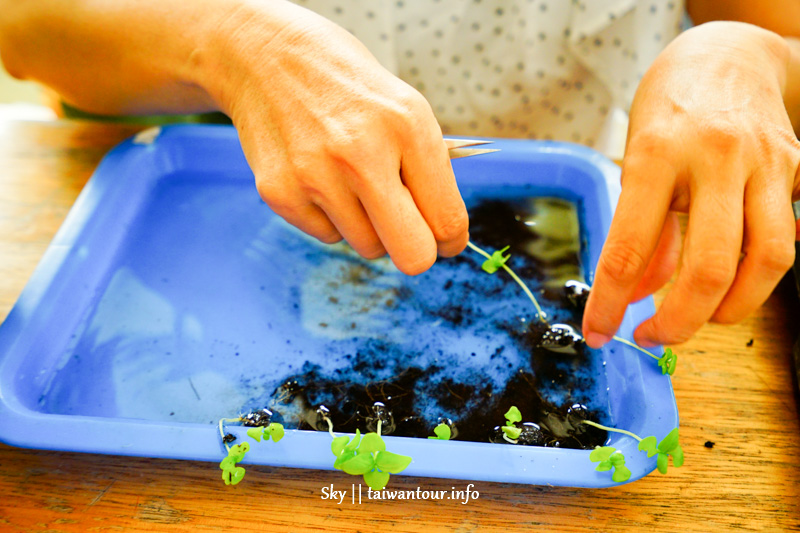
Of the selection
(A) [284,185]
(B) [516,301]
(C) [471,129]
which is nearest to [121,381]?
(A) [284,185]

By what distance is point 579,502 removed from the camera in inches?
22.7

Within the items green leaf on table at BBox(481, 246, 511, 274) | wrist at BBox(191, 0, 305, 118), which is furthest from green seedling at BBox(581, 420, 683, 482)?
wrist at BBox(191, 0, 305, 118)

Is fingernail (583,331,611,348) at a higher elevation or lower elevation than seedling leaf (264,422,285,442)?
higher

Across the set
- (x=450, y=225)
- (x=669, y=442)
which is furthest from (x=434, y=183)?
(x=669, y=442)

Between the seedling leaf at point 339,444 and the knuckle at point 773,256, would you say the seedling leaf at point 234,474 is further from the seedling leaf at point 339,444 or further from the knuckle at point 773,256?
the knuckle at point 773,256

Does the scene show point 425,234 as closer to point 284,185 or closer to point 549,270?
point 284,185

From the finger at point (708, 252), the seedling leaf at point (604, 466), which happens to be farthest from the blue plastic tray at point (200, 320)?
the finger at point (708, 252)

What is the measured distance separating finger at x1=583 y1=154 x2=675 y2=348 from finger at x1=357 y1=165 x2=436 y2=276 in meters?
0.20

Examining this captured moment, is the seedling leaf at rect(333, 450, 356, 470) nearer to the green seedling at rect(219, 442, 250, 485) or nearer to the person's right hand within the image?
the green seedling at rect(219, 442, 250, 485)

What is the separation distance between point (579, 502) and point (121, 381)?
1.90 ft

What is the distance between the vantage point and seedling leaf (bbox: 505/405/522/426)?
2.01 feet

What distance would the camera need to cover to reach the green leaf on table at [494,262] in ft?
2.58

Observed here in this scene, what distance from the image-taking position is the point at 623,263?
56 cm

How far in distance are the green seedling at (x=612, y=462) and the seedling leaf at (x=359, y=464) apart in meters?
0.23
